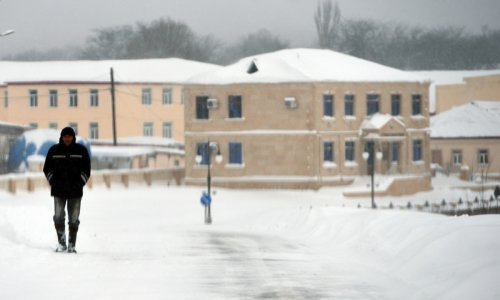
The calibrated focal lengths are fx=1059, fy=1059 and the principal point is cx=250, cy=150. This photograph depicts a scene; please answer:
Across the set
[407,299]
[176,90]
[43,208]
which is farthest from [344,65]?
[407,299]

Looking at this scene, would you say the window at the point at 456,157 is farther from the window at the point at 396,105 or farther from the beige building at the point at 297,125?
the window at the point at 396,105

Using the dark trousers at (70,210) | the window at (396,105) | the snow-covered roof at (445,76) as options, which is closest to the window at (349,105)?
the window at (396,105)

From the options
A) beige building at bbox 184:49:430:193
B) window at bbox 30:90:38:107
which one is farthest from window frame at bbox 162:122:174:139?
beige building at bbox 184:49:430:193

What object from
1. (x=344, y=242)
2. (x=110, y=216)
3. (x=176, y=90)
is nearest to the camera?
(x=344, y=242)

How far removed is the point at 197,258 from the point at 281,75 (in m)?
58.1

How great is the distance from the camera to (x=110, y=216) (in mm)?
54625

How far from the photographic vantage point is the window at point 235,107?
7488 centimetres

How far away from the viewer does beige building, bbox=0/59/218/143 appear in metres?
102

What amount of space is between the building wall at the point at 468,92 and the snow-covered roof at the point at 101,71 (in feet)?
81.6

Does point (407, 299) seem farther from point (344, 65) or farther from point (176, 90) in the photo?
point (176, 90)

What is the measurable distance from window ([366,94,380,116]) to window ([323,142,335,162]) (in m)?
4.02

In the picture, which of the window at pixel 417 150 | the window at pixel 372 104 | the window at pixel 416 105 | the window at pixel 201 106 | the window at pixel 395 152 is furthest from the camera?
the window at pixel 416 105

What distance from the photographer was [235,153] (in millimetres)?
74812

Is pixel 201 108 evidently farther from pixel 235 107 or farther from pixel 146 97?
pixel 146 97
